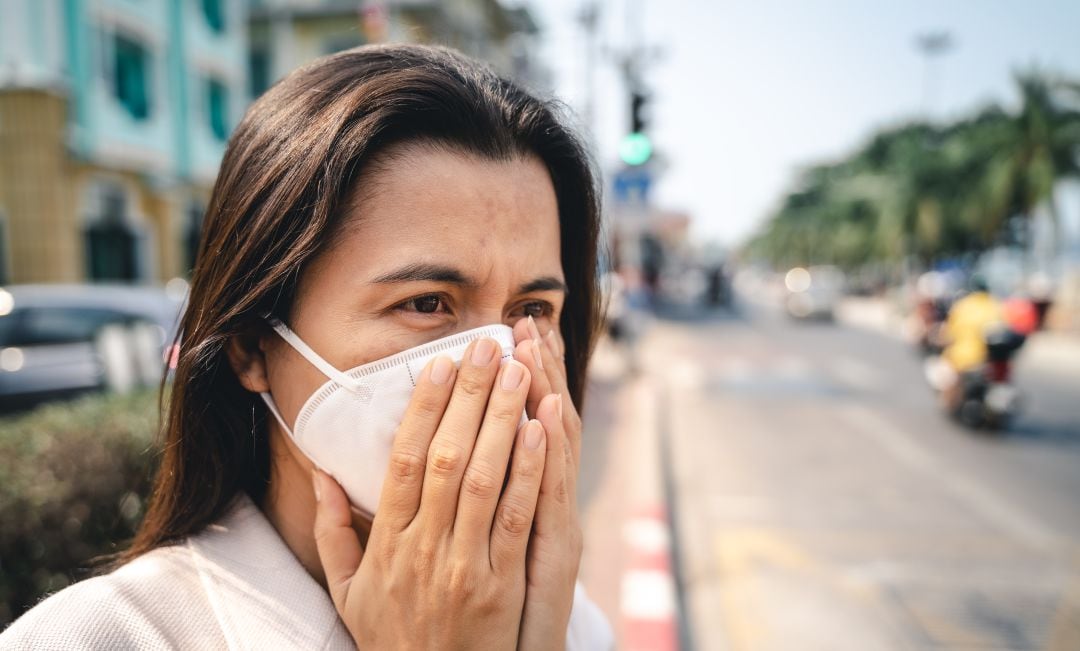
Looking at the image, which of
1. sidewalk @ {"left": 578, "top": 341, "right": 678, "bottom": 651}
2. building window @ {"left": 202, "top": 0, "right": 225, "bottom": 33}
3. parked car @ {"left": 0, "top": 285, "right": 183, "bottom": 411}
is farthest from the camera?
building window @ {"left": 202, "top": 0, "right": 225, "bottom": 33}

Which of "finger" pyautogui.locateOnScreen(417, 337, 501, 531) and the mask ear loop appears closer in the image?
"finger" pyautogui.locateOnScreen(417, 337, 501, 531)

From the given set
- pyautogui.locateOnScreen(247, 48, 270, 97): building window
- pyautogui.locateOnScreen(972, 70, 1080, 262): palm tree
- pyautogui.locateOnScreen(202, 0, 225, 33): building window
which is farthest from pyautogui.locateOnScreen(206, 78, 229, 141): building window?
pyautogui.locateOnScreen(972, 70, 1080, 262): palm tree

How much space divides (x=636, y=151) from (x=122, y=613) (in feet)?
29.2

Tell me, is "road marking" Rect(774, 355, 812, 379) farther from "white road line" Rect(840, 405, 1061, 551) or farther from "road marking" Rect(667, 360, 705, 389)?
"white road line" Rect(840, 405, 1061, 551)

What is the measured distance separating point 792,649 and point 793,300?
22.3 metres

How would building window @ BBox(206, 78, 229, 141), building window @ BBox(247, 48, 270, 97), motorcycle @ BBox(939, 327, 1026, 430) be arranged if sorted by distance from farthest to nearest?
building window @ BBox(247, 48, 270, 97) → building window @ BBox(206, 78, 229, 141) → motorcycle @ BBox(939, 327, 1026, 430)

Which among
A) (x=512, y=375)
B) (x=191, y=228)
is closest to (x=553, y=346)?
(x=512, y=375)

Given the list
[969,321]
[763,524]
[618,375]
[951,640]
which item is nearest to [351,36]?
[618,375]

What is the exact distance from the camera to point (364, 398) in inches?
40.9

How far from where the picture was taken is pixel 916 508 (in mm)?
4766

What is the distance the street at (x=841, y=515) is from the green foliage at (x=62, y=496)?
1981mm

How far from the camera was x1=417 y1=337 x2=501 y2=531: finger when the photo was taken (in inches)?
34.1

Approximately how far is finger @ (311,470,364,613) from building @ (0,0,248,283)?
41.2 ft

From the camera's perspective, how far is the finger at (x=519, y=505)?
35.1 inches
